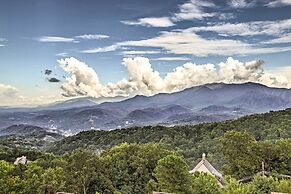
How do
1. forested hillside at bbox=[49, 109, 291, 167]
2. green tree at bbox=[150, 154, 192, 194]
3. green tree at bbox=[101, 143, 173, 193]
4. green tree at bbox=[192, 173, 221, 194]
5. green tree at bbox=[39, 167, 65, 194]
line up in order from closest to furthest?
green tree at bbox=[192, 173, 221, 194] → green tree at bbox=[150, 154, 192, 194] → green tree at bbox=[39, 167, 65, 194] → green tree at bbox=[101, 143, 173, 193] → forested hillside at bbox=[49, 109, 291, 167]

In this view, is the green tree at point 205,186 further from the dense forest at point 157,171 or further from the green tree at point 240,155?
the green tree at point 240,155

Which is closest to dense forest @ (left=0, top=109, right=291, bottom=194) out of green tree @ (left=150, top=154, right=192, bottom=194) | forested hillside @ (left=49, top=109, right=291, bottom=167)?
green tree @ (left=150, top=154, right=192, bottom=194)

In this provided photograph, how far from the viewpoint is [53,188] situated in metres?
40.9

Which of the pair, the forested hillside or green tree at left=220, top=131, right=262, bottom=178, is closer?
green tree at left=220, top=131, right=262, bottom=178

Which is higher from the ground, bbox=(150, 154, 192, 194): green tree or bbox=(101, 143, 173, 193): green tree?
bbox=(150, 154, 192, 194): green tree

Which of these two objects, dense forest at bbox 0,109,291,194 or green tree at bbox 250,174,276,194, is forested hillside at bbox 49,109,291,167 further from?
green tree at bbox 250,174,276,194

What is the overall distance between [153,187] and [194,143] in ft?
180

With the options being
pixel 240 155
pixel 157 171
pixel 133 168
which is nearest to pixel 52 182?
pixel 157 171

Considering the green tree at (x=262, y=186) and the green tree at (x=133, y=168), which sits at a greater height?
the green tree at (x=262, y=186)

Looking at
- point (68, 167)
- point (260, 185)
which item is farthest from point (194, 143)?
point (260, 185)

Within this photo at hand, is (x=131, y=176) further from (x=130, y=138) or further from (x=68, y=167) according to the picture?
(x=130, y=138)

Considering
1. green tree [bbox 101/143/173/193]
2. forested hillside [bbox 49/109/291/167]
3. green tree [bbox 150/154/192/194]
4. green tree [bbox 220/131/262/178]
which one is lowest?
forested hillside [bbox 49/109/291/167]

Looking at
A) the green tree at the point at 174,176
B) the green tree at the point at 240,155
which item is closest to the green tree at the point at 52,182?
the green tree at the point at 174,176

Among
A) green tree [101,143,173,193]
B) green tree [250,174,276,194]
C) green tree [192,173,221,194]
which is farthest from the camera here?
green tree [101,143,173,193]
